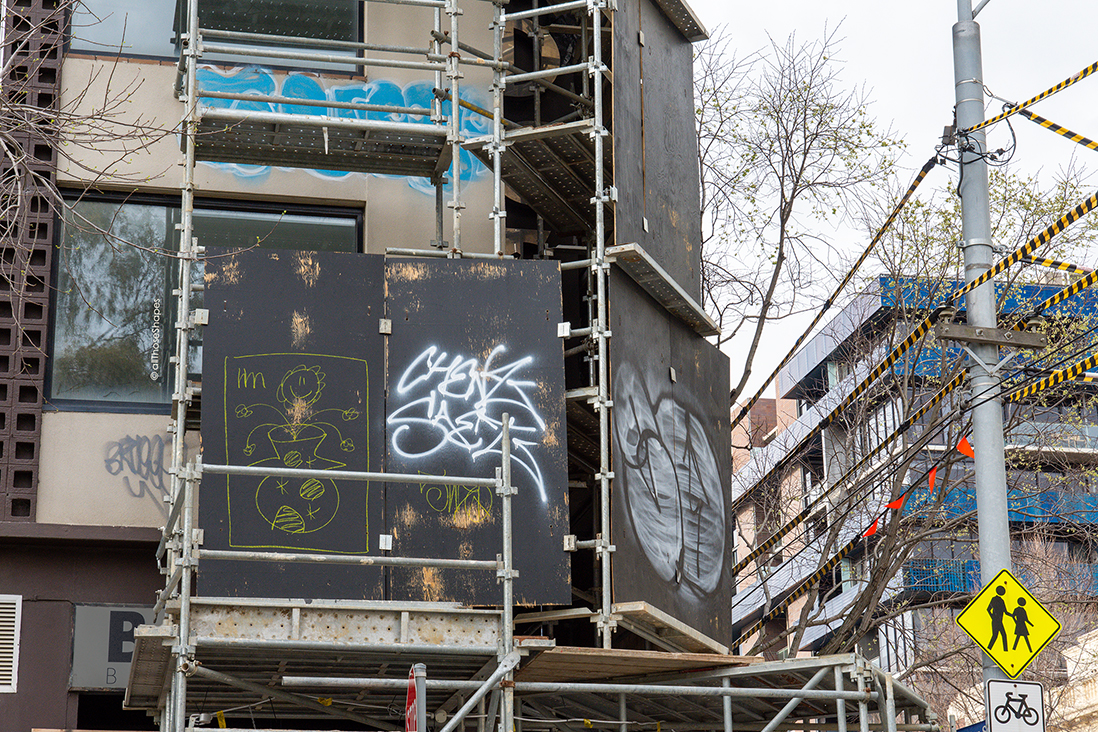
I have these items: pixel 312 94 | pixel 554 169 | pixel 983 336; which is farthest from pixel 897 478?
pixel 312 94

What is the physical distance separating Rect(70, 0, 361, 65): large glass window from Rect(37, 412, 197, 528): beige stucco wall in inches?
161

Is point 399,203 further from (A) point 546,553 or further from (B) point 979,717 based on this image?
(B) point 979,717

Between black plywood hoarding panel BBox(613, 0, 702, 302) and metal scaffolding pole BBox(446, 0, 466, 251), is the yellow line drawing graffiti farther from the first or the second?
black plywood hoarding panel BBox(613, 0, 702, 302)

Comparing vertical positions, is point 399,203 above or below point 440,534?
above

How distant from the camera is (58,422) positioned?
42.5ft

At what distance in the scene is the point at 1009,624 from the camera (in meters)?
11.9

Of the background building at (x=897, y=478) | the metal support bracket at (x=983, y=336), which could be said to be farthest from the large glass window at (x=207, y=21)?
the background building at (x=897, y=478)

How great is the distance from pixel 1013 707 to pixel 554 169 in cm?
690

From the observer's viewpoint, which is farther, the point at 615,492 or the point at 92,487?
the point at 92,487

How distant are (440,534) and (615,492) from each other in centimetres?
180

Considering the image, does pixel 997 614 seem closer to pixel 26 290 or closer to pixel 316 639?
pixel 316 639

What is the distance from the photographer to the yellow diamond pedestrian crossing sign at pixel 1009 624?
11852 millimetres

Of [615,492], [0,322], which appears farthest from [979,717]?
[0,322]

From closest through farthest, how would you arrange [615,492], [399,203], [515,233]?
[615,492] → [399,203] → [515,233]
